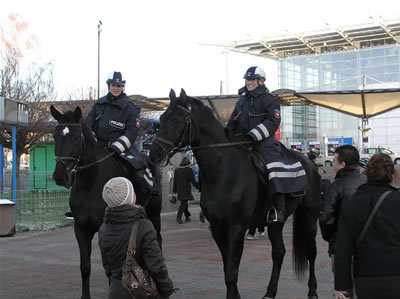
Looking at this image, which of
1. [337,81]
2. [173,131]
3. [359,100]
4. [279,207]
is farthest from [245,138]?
[337,81]

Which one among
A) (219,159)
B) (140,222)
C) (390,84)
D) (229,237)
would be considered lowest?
(229,237)

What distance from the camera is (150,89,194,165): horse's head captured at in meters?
5.77

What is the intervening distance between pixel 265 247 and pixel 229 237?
571cm

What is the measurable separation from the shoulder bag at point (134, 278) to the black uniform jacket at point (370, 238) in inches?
53.6

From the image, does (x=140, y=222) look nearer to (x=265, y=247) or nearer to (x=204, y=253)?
(x=204, y=253)

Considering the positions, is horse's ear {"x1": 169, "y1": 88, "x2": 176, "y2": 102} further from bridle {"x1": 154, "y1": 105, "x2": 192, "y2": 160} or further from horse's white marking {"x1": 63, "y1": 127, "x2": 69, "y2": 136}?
horse's white marking {"x1": 63, "y1": 127, "x2": 69, "y2": 136}

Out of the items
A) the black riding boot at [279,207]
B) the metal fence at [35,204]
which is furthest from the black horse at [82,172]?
the metal fence at [35,204]

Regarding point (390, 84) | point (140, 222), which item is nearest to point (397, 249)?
point (140, 222)

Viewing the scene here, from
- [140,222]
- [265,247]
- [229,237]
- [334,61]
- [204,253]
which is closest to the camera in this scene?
→ [140,222]

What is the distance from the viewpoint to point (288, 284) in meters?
7.61

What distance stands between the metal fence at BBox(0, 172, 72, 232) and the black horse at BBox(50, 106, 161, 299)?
8.35 meters

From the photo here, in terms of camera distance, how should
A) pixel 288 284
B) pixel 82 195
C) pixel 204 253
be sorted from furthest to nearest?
pixel 204 253
pixel 288 284
pixel 82 195

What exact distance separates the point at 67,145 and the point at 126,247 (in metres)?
2.65

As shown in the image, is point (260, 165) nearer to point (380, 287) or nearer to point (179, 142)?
point (179, 142)
